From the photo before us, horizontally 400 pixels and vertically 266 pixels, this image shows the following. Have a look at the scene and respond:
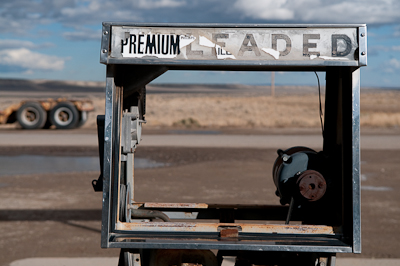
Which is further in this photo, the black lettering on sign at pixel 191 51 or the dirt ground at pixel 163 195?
the dirt ground at pixel 163 195

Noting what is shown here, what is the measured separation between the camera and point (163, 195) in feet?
32.0

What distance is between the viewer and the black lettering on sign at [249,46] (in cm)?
340

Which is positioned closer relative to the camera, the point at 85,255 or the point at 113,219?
the point at 113,219

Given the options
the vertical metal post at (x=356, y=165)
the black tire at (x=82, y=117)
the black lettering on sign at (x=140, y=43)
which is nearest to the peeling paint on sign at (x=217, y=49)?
the black lettering on sign at (x=140, y=43)

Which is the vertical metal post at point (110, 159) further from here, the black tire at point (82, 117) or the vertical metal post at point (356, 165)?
the black tire at point (82, 117)

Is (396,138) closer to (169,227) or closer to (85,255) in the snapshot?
(85,255)

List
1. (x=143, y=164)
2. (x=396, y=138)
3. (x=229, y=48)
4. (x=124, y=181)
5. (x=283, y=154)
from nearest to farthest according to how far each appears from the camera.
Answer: (x=229, y=48) < (x=283, y=154) < (x=124, y=181) < (x=143, y=164) < (x=396, y=138)

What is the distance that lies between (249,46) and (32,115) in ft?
65.6

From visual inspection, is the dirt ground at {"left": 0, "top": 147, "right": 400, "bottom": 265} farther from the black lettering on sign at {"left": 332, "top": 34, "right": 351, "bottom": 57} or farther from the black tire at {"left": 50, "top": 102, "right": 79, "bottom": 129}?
the black tire at {"left": 50, "top": 102, "right": 79, "bottom": 129}

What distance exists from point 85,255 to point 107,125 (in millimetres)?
→ 3575

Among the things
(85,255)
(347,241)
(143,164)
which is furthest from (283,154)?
(143,164)

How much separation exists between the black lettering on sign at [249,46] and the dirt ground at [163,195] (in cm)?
408

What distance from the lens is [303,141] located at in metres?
17.7

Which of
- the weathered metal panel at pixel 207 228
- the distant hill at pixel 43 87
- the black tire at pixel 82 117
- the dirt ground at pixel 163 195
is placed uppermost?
the distant hill at pixel 43 87
